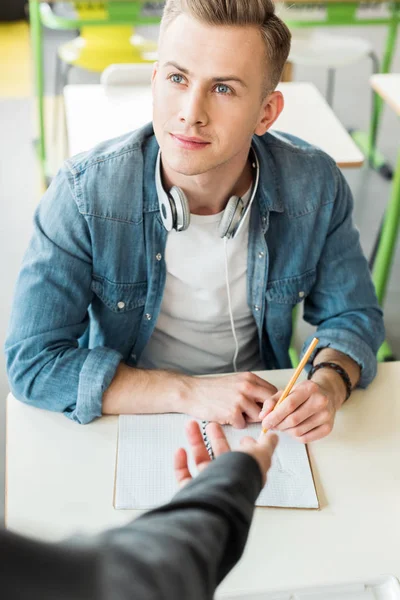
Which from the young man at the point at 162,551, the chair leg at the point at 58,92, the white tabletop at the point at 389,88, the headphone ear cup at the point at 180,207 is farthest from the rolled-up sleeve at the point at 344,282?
the chair leg at the point at 58,92

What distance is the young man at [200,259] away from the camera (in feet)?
4.15

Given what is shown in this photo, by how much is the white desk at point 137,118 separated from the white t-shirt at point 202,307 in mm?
659

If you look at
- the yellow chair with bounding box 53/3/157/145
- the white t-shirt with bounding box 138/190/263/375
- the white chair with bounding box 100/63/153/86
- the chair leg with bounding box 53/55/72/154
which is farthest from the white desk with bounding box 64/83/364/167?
the chair leg with bounding box 53/55/72/154

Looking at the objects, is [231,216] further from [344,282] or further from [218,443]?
[218,443]

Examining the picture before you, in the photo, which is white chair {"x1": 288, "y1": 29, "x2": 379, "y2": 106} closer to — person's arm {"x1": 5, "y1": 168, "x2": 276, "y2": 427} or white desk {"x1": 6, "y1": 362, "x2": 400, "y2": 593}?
person's arm {"x1": 5, "y1": 168, "x2": 276, "y2": 427}

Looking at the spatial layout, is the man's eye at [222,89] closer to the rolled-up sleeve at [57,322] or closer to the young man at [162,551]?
the rolled-up sleeve at [57,322]

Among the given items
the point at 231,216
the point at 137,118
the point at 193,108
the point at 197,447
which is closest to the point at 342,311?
the point at 231,216

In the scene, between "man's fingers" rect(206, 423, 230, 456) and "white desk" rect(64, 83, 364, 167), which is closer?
"man's fingers" rect(206, 423, 230, 456)

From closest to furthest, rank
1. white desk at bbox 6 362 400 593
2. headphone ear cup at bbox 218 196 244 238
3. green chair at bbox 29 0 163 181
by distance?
white desk at bbox 6 362 400 593 < headphone ear cup at bbox 218 196 244 238 < green chair at bbox 29 0 163 181

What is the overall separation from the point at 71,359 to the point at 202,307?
346mm

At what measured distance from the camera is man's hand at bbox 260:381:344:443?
3.89ft

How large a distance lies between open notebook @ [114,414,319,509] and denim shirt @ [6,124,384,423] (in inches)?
3.8

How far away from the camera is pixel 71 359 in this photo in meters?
1.30

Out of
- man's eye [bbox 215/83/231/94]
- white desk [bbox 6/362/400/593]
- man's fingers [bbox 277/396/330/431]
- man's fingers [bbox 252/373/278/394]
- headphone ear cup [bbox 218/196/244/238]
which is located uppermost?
man's eye [bbox 215/83/231/94]
